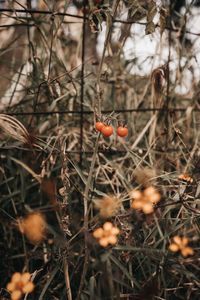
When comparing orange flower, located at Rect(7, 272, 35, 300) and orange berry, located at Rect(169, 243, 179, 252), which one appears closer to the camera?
orange flower, located at Rect(7, 272, 35, 300)

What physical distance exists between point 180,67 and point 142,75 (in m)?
0.21

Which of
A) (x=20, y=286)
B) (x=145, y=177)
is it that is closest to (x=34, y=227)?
(x=20, y=286)

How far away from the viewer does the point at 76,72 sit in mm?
1506

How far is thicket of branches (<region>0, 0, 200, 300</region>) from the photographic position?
83 centimetres

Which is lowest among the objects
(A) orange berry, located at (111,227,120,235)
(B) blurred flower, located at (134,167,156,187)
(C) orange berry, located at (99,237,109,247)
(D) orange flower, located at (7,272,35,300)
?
(D) orange flower, located at (7,272,35,300)

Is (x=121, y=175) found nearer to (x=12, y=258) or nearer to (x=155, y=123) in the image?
(x=155, y=123)

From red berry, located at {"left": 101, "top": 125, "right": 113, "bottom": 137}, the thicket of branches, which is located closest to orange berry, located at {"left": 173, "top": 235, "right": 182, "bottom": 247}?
the thicket of branches

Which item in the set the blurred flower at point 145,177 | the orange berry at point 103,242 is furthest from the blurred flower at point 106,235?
the blurred flower at point 145,177

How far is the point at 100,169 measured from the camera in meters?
1.25

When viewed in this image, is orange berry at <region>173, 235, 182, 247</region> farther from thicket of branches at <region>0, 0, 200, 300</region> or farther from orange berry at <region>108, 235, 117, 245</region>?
orange berry at <region>108, 235, 117, 245</region>

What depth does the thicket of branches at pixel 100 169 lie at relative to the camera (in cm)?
83

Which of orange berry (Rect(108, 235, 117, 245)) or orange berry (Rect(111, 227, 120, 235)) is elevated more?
orange berry (Rect(111, 227, 120, 235))

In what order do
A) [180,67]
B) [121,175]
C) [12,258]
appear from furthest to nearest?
[180,67], [121,175], [12,258]

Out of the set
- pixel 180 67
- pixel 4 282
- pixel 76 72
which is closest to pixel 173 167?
pixel 180 67
